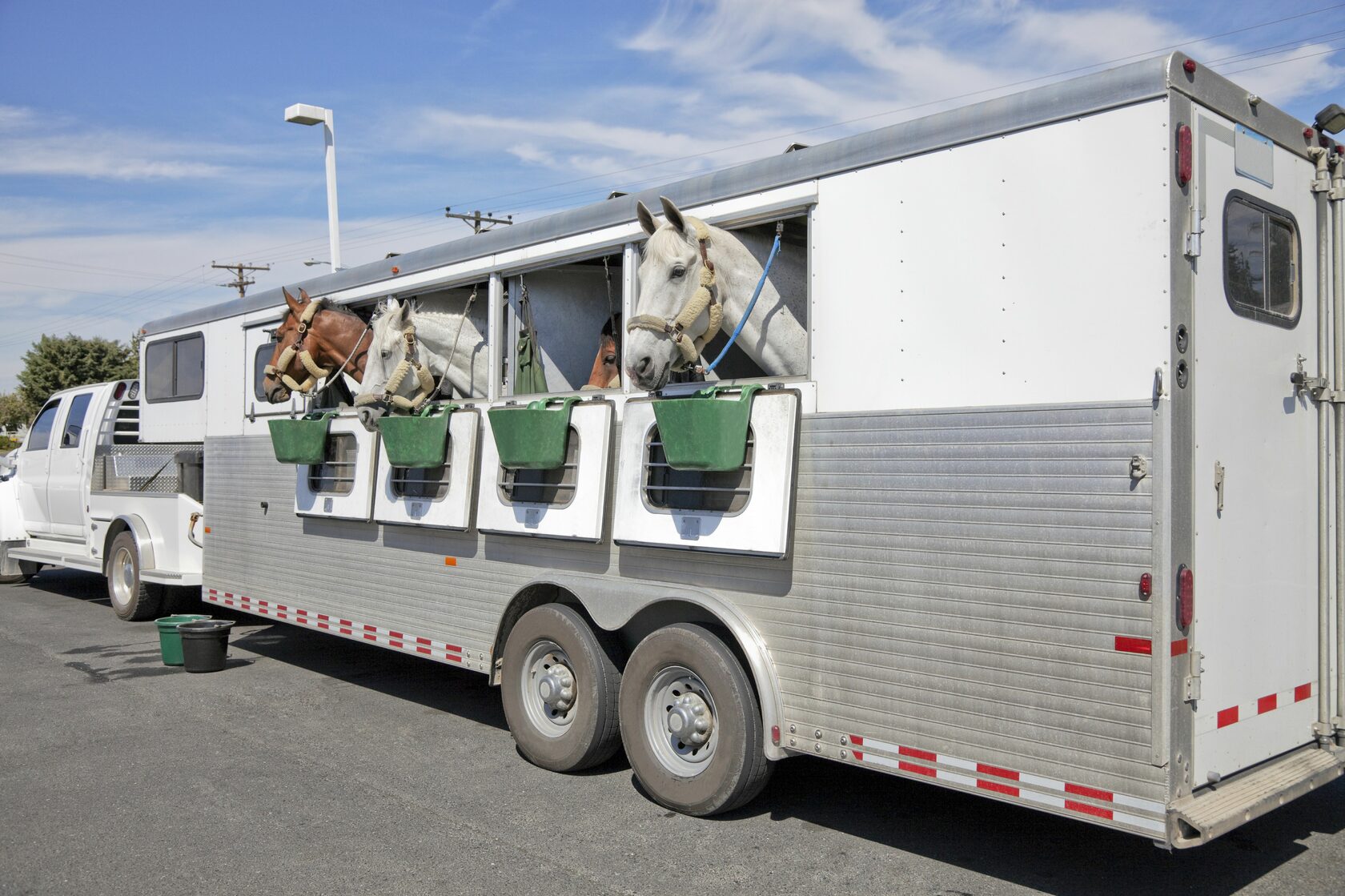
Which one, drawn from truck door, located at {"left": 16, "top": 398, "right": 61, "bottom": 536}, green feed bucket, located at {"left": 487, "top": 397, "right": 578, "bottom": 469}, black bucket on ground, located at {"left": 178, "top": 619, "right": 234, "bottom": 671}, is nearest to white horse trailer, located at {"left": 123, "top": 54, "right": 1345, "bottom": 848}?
green feed bucket, located at {"left": 487, "top": 397, "right": 578, "bottom": 469}

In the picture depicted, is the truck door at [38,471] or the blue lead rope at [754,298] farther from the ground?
the blue lead rope at [754,298]

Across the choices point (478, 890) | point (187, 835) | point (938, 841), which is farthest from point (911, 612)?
point (187, 835)

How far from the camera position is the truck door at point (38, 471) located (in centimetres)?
1335

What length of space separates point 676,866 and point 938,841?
4.19 ft

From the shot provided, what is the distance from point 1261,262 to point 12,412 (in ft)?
214

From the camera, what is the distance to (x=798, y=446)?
4953mm

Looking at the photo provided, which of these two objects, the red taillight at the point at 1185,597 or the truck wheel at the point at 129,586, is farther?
the truck wheel at the point at 129,586

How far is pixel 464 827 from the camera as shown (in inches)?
209

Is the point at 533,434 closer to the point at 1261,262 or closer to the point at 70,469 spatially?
the point at 1261,262

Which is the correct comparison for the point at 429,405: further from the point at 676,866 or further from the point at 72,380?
the point at 72,380

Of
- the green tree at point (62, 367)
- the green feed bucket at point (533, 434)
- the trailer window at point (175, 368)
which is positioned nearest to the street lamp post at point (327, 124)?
the trailer window at point (175, 368)

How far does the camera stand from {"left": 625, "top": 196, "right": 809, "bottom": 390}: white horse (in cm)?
525

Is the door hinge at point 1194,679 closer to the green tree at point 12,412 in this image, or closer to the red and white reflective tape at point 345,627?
the red and white reflective tape at point 345,627

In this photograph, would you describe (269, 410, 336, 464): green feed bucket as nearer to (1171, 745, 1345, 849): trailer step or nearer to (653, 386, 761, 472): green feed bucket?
(653, 386, 761, 472): green feed bucket
